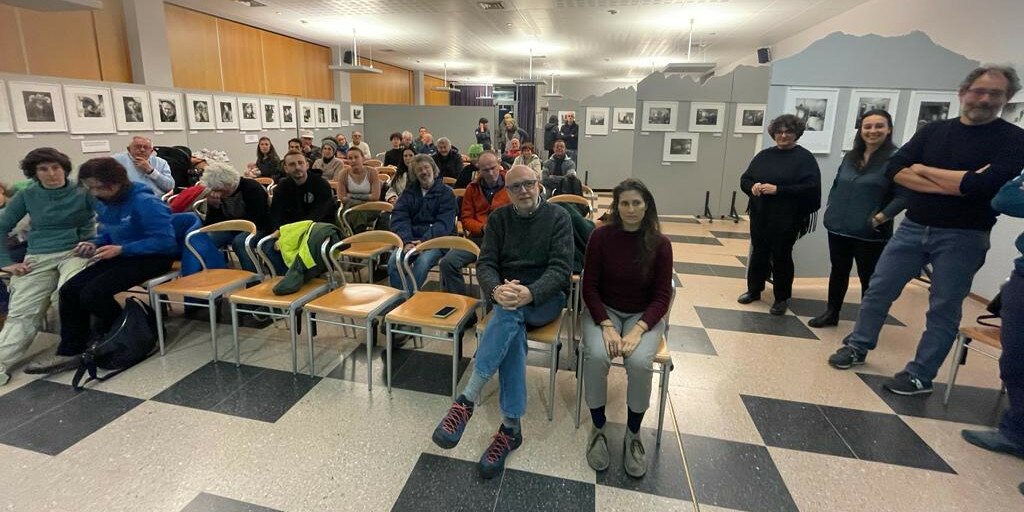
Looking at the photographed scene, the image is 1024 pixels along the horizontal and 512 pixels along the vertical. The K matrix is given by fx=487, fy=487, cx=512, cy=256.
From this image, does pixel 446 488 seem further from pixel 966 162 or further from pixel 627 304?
pixel 966 162

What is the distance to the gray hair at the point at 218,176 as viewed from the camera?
336cm

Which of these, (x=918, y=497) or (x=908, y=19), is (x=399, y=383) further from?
(x=908, y=19)

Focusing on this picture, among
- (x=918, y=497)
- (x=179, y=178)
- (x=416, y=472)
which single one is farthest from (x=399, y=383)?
(x=179, y=178)

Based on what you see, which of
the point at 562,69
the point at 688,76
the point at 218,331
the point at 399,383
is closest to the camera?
the point at 399,383

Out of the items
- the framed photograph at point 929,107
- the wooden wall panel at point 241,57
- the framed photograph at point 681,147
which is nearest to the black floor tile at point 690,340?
the framed photograph at point 929,107

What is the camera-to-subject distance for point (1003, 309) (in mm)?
2113

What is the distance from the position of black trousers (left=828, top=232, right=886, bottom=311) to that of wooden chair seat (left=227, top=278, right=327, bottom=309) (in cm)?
346

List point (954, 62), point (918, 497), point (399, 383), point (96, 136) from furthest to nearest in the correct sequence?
1. point (96, 136)
2. point (954, 62)
3. point (399, 383)
4. point (918, 497)

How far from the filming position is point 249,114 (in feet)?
26.6

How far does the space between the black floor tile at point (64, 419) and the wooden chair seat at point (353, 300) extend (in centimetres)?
100

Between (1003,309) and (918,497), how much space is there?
935 millimetres

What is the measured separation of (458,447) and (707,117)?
6.68m

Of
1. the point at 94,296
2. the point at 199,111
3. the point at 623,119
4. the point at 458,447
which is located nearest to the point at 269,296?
the point at 94,296

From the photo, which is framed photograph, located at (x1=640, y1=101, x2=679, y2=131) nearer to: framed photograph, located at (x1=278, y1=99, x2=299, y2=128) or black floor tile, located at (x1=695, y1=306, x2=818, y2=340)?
black floor tile, located at (x1=695, y1=306, x2=818, y2=340)
